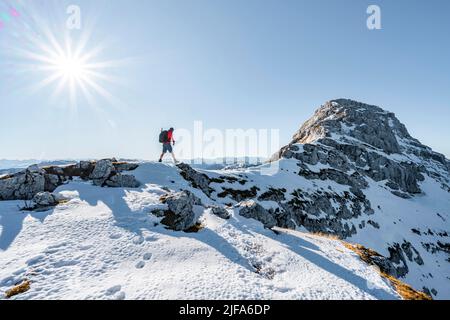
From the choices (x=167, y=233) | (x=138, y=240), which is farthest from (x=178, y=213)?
(x=138, y=240)

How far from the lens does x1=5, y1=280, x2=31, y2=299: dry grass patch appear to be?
8283mm

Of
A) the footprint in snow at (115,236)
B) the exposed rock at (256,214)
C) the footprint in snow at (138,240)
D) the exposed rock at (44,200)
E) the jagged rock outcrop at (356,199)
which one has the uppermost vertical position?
the exposed rock at (44,200)

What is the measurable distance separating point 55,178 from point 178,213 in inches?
504

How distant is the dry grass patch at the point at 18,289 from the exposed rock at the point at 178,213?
7.85 m

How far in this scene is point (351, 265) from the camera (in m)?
14.4

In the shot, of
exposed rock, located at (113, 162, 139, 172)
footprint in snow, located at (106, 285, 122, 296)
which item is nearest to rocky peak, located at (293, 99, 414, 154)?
exposed rock, located at (113, 162, 139, 172)

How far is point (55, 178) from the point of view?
21.7 m

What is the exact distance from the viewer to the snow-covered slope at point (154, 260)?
9180 millimetres

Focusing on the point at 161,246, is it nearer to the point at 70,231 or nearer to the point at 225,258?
the point at 225,258

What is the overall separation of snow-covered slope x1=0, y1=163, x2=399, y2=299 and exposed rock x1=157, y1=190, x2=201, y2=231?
93 cm

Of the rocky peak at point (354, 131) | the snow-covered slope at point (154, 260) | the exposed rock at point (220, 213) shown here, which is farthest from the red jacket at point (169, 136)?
the rocky peak at point (354, 131)

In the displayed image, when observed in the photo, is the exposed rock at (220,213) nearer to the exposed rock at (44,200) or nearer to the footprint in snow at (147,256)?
the footprint in snow at (147,256)
